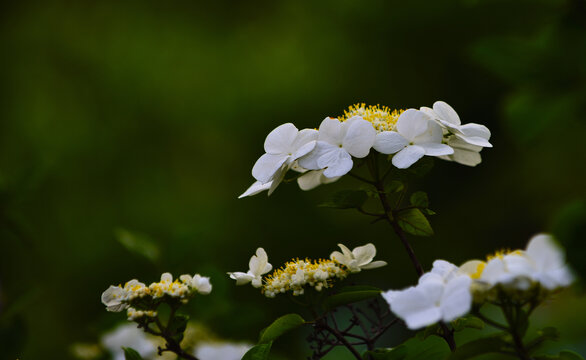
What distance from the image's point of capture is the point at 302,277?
681 mm

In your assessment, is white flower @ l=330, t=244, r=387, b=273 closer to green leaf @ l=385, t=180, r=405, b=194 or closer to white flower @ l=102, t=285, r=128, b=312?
green leaf @ l=385, t=180, r=405, b=194

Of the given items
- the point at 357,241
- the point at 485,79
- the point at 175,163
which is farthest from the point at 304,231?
the point at 485,79

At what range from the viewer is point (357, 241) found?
367 cm

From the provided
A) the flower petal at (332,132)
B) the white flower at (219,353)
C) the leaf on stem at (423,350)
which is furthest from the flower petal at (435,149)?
the white flower at (219,353)

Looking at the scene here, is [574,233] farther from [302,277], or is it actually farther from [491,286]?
[302,277]

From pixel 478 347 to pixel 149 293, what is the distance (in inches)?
14.8

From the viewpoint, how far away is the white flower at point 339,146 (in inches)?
26.1

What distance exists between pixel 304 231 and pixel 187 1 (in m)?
2.17

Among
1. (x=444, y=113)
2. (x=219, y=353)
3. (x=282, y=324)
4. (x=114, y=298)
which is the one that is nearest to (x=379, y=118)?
(x=444, y=113)

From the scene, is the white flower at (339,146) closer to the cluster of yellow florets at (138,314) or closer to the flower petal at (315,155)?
the flower petal at (315,155)

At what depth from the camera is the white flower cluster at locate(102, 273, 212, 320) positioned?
2.19ft

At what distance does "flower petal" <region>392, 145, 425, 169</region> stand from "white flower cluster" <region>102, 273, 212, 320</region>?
267 millimetres

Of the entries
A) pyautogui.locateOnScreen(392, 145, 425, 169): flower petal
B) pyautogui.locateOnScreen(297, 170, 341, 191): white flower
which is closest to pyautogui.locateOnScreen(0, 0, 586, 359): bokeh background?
pyautogui.locateOnScreen(297, 170, 341, 191): white flower

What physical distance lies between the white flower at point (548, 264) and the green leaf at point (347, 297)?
0.18 m
